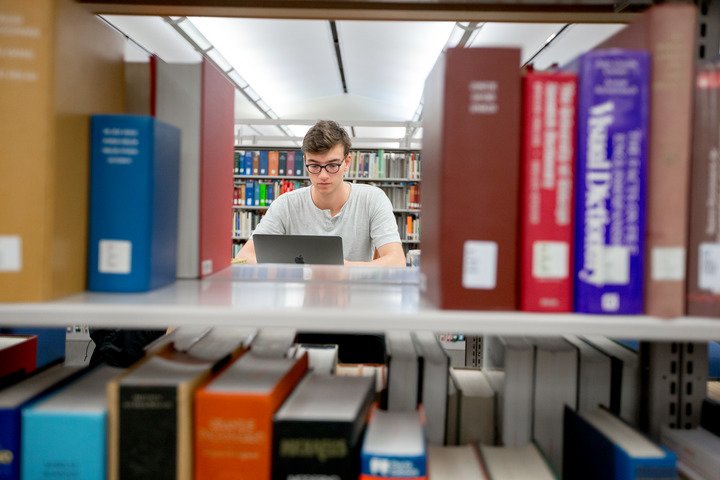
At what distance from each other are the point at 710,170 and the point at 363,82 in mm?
9658

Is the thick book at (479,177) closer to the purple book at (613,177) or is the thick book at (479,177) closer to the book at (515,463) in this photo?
the purple book at (613,177)

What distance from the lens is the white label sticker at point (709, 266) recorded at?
68 cm

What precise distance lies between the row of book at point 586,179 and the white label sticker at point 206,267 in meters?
0.47

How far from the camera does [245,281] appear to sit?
988mm

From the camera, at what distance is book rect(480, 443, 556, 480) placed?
760mm

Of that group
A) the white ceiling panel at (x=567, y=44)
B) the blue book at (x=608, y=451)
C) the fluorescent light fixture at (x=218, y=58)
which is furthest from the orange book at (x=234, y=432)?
the fluorescent light fixture at (x=218, y=58)

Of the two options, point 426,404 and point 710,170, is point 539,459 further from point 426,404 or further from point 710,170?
point 710,170

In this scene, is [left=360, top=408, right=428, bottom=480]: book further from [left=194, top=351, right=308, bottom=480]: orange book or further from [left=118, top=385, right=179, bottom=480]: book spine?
[left=118, top=385, right=179, bottom=480]: book spine

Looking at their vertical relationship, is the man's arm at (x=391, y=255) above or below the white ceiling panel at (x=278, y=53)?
below

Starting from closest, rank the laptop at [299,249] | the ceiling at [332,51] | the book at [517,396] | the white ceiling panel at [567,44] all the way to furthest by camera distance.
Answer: the book at [517,396] < the laptop at [299,249] < the white ceiling panel at [567,44] < the ceiling at [332,51]

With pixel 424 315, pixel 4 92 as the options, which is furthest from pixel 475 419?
pixel 4 92

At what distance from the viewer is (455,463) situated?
80 cm

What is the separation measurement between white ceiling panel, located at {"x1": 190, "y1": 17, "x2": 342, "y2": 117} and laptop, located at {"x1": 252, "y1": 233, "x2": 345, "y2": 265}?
373 cm

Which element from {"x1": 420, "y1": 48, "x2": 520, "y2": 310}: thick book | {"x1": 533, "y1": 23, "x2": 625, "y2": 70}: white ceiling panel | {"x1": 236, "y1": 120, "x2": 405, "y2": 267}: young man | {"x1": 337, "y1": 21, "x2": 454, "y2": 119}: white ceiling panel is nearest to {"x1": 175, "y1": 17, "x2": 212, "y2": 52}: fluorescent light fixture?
{"x1": 337, "y1": 21, "x2": 454, "y2": 119}: white ceiling panel
